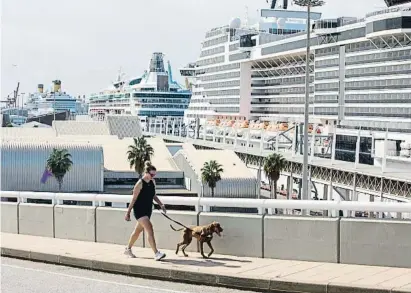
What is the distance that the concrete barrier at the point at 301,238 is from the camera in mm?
11359

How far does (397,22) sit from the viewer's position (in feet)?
254

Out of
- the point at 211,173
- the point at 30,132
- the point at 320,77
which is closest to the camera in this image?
the point at 211,173

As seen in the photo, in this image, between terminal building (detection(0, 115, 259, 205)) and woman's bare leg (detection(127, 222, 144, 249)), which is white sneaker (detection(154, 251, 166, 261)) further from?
terminal building (detection(0, 115, 259, 205))

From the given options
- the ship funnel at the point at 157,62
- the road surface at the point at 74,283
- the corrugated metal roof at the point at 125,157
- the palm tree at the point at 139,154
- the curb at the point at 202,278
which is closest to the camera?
the curb at the point at 202,278

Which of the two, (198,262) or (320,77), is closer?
(198,262)

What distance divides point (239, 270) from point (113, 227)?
3.58 m

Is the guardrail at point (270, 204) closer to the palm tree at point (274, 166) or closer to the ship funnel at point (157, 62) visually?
the palm tree at point (274, 166)

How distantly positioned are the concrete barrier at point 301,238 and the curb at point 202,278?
1.39 m

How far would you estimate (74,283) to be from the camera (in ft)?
36.8

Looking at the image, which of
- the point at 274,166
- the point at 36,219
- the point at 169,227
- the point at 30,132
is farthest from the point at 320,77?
the point at 169,227

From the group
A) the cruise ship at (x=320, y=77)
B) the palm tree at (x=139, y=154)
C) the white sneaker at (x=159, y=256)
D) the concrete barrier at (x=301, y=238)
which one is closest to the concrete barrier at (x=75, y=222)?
the white sneaker at (x=159, y=256)

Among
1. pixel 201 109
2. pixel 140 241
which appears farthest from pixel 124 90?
pixel 140 241

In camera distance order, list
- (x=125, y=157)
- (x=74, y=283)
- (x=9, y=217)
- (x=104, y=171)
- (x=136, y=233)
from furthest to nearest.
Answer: (x=125, y=157)
(x=104, y=171)
(x=9, y=217)
(x=136, y=233)
(x=74, y=283)

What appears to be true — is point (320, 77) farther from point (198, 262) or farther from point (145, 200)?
point (198, 262)
